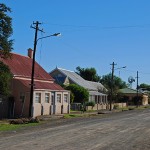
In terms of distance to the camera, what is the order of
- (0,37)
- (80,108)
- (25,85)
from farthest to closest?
(80,108) → (25,85) → (0,37)

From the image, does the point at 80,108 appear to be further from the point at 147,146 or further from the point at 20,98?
the point at 147,146

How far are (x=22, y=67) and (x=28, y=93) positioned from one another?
5.89m

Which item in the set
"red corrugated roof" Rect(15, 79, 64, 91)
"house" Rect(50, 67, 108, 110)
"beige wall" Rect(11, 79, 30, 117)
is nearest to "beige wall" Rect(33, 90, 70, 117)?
"red corrugated roof" Rect(15, 79, 64, 91)

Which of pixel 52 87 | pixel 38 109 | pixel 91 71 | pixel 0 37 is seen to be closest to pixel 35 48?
pixel 0 37

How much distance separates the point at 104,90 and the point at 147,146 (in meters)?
73.7

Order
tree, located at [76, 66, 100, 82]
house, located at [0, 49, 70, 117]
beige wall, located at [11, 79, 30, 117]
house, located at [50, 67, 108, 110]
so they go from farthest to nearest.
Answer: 1. tree, located at [76, 66, 100, 82]
2. house, located at [50, 67, 108, 110]
3. house, located at [0, 49, 70, 117]
4. beige wall, located at [11, 79, 30, 117]

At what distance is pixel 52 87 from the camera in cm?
5019

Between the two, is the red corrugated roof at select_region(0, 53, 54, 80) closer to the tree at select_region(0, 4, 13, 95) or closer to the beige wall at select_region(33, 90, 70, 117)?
the beige wall at select_region(33, 90, 70, 117)

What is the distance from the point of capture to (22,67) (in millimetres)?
48062

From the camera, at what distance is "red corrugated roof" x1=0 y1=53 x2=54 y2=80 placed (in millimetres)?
45181

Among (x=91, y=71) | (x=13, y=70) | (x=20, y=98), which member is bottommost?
(x=20, y=98)

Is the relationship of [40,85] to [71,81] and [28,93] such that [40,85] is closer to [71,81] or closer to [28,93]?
[28,93]

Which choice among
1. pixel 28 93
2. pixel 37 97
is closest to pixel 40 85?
pixel 37 97

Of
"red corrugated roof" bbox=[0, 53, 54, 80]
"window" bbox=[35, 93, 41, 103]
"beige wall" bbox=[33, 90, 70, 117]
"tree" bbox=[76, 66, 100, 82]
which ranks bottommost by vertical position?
"beige wall" bbox=[33, 90, 70, 117]
